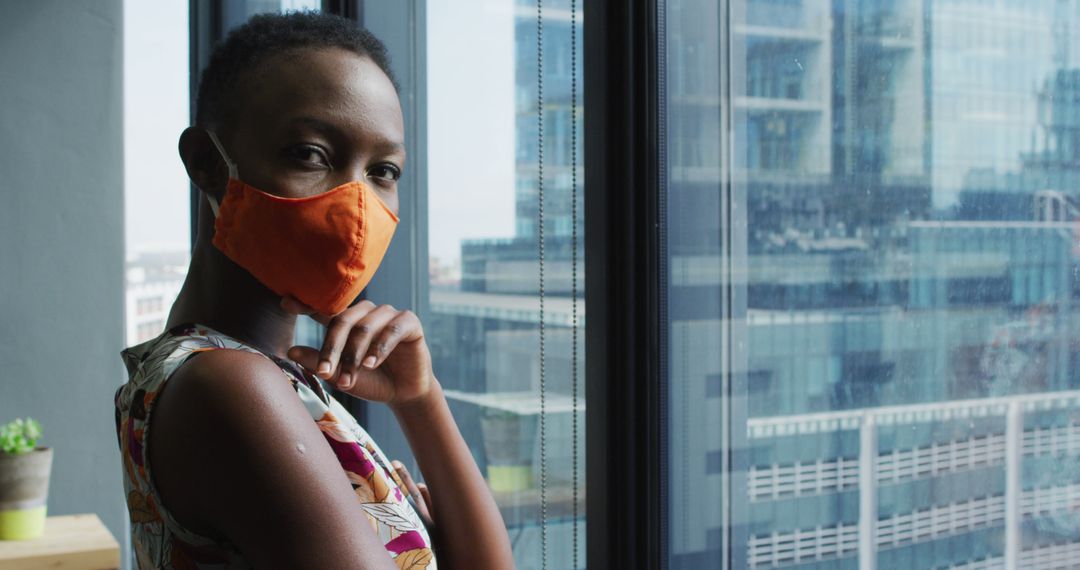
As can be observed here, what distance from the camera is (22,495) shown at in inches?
97.4

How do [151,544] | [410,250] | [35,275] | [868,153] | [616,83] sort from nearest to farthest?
[151,544] < [868,153] < [616,83] < [410,250] < [35,275]

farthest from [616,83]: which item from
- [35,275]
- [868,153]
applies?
[35,275]

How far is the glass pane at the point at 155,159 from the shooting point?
3195 millimetres

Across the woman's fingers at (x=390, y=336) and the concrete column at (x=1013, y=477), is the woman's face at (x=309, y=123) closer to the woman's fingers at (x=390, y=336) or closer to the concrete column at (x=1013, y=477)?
the woman's fingers at (x=390, y=336)

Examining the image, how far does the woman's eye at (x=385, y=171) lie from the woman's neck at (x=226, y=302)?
0.15 meters

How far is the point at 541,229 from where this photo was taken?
149cm

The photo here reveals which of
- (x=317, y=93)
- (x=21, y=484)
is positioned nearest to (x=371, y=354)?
(x=317, y=93)

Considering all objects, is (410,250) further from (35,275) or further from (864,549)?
(35,275)

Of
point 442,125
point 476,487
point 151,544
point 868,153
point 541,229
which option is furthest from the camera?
point 442,125

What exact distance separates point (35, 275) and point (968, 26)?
2836 millimetres

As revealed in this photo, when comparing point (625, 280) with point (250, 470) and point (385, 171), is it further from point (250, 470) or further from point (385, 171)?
point (250, 470)

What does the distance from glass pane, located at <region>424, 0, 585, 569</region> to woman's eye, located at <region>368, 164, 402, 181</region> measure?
47 centimetres

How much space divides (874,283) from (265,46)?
601 millimetres

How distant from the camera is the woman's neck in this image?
917 millimetres
